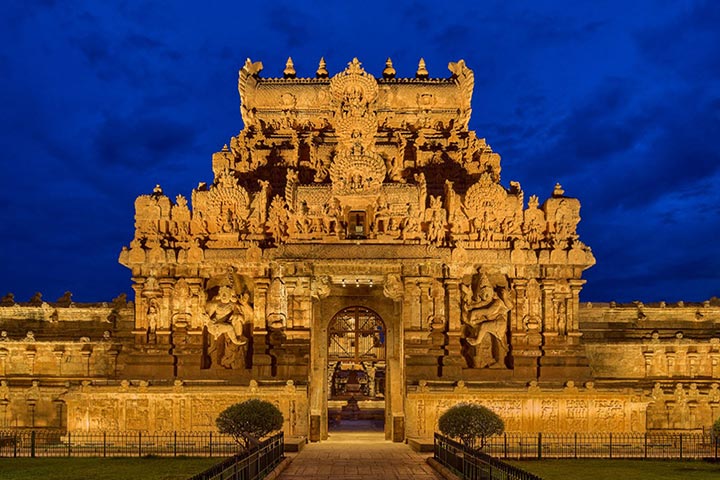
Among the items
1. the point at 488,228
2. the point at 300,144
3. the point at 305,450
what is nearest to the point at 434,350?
the point at 488,228

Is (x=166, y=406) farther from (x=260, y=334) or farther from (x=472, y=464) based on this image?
(x=472, y=464)

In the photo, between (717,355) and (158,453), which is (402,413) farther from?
(717,355)

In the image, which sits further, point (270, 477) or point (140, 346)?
point (140, 346)

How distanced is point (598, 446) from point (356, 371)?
28.7 metres

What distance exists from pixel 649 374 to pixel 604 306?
424 cm

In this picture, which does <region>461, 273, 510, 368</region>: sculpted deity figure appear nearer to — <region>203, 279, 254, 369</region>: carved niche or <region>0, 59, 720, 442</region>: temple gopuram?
<region>0, 59, 720, 442</region>: temple gopuram

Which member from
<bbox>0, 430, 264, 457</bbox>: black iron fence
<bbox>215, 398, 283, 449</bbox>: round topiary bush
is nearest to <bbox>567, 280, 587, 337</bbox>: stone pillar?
<bbox>0, 430, 264, 457</bbox>: black iron fence

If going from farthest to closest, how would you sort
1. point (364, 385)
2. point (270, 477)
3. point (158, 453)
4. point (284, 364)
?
point (364, 385)
point (284, 364)
point (158, 453)
point (270, 477)

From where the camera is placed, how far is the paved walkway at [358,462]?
19.2 m

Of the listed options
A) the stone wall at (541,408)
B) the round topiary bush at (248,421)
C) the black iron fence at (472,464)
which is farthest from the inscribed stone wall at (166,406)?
the black iron fence at (472,464)

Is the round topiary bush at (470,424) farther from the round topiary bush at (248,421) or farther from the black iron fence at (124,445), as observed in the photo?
the black iron fence at (124,445)

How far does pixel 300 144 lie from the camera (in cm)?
3631

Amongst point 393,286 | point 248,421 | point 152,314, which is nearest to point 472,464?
point 248,421

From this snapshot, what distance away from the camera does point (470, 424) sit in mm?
20250
